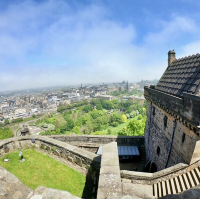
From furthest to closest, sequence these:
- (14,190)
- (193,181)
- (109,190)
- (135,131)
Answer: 1. (135,131)
2. (193,181)
3. (109,190)
4. (14,190)

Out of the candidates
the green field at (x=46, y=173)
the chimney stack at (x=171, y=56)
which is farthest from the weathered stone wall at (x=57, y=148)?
the chimney stack at (x=171, y=56)

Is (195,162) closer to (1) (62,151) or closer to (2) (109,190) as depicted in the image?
(2) (109,190)

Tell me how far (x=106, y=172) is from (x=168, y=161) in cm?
602

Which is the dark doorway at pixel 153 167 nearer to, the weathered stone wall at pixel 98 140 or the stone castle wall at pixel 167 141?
the stone castle wall at pixel 167 141

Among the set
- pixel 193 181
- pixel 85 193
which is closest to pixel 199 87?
pixel 193 181

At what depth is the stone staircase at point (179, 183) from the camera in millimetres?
6055

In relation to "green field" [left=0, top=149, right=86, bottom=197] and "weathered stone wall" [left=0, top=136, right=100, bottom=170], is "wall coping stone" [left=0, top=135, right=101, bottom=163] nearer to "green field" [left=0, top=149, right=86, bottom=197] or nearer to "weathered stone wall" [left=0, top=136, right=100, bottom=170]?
"weathered stone wall" [left=0, top=136, right=100, bottom=170]

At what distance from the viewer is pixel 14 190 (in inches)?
72.2

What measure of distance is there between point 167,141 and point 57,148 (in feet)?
21.9

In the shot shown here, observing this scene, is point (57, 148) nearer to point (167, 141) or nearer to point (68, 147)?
point (68, 147)

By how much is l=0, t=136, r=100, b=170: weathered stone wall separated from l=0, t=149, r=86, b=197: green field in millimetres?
446

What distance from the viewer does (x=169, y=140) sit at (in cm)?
842

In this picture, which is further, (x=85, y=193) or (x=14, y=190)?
(x=85, y=193)

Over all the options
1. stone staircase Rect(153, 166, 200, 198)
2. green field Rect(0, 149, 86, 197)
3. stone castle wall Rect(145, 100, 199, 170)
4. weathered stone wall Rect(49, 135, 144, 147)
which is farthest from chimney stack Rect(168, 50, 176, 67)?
green field Rect(0, 149, 86, 197)
